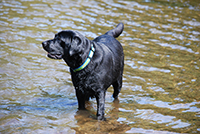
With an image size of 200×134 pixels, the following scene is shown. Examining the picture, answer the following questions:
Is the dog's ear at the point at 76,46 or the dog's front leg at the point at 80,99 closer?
the dog's ear at the point at 76,46

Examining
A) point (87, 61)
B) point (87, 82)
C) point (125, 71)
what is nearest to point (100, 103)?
point (87, 82)

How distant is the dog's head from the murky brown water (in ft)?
3.52

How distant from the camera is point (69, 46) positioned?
3.93 metres

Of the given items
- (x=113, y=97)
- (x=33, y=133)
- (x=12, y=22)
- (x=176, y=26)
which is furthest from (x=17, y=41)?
(x=176, y=26)

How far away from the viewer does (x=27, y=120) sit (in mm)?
4148

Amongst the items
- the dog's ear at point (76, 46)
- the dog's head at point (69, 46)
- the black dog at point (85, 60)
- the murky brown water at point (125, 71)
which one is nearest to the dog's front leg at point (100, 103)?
the black dog at point (85, 60)

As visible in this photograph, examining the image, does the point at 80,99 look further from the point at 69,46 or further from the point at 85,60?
the point at 69,46

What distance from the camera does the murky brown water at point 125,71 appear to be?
4.25 m

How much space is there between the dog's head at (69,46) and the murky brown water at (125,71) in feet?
3.52

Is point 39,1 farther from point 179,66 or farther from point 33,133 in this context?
point 33,133

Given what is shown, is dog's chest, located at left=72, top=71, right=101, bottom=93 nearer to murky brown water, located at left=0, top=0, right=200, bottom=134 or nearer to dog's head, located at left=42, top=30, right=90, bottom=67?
dog's head, located at left=42, top=30, right=90, bottom=67

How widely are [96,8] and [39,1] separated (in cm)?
237

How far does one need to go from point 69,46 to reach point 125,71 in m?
2.69

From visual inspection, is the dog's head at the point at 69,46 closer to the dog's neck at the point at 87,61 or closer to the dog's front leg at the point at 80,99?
the dog's neck at the point at 87,61
